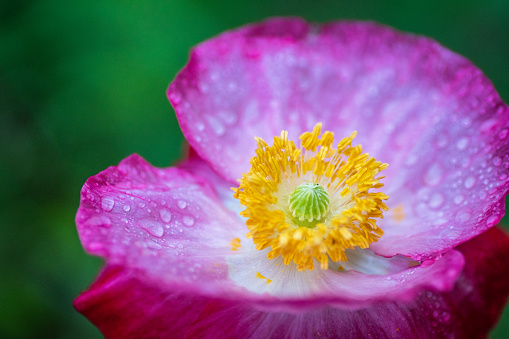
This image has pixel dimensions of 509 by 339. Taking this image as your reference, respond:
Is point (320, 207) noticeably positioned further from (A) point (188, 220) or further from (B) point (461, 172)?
(B) point (461, 172)

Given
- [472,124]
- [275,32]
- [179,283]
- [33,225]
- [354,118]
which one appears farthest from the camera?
[33,225]

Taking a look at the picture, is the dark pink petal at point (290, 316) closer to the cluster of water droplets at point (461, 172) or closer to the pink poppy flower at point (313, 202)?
the pink poppy flower at point (313, 202)

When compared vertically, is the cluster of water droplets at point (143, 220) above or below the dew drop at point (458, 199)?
below

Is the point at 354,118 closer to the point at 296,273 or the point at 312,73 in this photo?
the point at 312,73

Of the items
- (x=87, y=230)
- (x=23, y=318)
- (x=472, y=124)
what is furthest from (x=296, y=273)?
(x=23, y=318)

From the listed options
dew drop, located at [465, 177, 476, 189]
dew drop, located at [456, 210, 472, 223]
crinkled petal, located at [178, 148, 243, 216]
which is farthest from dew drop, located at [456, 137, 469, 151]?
crinkled petal, located at [178, 148, 243, 216]

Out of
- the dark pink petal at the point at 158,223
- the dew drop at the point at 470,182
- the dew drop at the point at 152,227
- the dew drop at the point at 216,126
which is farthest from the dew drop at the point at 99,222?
the dew drop at the point at 470,182

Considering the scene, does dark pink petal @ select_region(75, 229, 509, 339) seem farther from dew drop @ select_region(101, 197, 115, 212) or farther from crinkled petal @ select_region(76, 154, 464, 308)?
dew drop @ select_region(101, 197, 115, 212)
